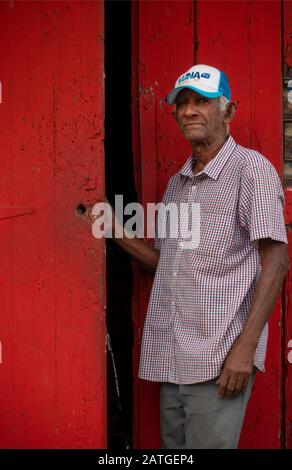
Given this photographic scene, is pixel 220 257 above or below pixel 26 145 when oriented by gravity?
below

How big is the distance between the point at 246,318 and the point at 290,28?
1.32 meters

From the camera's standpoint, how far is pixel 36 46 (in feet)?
7.89

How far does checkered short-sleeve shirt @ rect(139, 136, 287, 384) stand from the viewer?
2293 millimetres

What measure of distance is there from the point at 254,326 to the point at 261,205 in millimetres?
413

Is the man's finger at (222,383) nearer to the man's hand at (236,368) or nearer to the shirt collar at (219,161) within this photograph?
the man's hand at (236,368)

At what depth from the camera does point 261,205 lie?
7.38 ft

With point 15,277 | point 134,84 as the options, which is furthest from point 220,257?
point 134,84

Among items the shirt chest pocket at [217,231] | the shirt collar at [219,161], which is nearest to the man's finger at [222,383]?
the shirt chest pocket at [217,231]

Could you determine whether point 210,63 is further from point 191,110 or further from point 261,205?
point 261,205

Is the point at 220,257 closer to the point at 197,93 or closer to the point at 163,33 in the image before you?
the point at 197,93

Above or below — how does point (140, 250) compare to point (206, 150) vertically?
below

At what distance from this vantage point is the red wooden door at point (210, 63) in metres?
2.83

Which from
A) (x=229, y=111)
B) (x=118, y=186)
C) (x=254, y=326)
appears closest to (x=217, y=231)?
(x=254, y=326)
